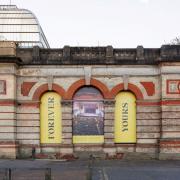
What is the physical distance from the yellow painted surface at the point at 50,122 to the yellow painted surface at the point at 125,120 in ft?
12.2

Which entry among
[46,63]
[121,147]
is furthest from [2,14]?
[121,147]

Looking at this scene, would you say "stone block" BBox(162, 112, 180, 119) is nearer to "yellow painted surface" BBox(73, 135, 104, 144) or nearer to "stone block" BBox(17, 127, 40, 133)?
"yellow painted surface" BBox(73, 135, 104, 144)

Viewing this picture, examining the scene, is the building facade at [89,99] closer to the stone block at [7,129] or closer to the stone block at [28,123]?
the stone block at [28,123]

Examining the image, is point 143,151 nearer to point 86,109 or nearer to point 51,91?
point 86,109

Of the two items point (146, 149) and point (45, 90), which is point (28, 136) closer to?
point (45, 90)

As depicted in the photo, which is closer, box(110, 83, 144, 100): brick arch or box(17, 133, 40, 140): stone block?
box(17, 133, 40, 140): stone block

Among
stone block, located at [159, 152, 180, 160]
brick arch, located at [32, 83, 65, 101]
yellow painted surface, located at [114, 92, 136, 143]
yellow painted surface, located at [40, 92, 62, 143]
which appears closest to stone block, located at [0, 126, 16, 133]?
yellow painted surface, located at [40, 92, 62, 143]

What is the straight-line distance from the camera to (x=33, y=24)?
56625 millimetres

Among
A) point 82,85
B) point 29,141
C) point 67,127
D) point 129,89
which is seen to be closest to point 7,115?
point 29,141

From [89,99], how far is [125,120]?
8.82ft

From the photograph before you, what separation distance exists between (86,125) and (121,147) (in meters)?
2.66

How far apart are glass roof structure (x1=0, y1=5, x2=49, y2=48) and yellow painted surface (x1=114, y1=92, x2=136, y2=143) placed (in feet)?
75.2

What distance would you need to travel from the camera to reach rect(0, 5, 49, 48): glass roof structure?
54844 mm

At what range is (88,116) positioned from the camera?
33.6 meters
